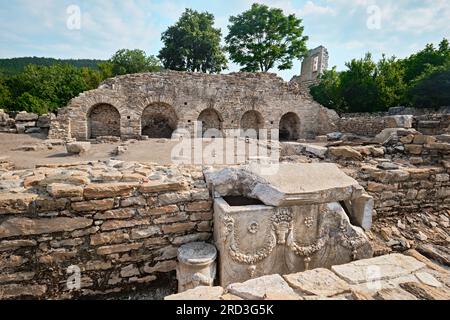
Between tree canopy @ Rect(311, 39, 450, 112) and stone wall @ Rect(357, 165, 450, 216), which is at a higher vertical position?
tree canopy @ Rect(311, 39, 450, 112)

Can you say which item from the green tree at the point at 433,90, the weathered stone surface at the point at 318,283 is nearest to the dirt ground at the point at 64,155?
the weathered stone surface at the point at 318,283

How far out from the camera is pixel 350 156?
414 cm

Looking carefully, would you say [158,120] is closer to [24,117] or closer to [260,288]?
[24,117]

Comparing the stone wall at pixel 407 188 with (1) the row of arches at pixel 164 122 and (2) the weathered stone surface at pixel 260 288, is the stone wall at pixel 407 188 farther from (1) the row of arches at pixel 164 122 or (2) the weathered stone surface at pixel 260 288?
(1) the row of arches at pixel 164 122

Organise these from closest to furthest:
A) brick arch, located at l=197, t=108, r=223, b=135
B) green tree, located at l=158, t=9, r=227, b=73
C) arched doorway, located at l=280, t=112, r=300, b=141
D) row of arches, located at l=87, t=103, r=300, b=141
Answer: row of arches, located at l=87, t=103, r=300, b=141 < brick arch, located at l=197, t=108, r=223, b=135 < arched doorway, located at l=280, t=112, r=300, b=141 < green tree, located at l=158, t=9, r=227, b=73

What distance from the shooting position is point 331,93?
17.1 meters

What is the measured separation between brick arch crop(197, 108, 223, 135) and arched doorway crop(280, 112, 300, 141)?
4571 mm

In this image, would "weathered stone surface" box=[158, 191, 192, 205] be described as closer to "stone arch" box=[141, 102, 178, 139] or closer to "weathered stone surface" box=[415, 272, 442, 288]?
"weathered stone surface" box=[415, 272, 442, 288]

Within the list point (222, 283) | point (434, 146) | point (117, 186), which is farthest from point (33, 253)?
point (434, 146)

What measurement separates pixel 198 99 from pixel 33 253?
11.0m

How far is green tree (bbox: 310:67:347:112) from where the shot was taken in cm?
1642

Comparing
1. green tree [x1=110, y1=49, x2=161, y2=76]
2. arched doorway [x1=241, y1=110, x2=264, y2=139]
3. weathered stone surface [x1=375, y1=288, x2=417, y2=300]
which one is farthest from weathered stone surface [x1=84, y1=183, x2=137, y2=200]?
green tree [x1=110, y1=49, x2=161, y2=76]

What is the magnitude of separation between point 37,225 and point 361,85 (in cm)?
1725

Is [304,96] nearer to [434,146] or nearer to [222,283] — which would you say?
[434,146]
